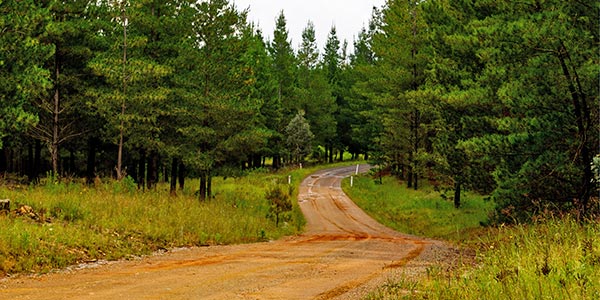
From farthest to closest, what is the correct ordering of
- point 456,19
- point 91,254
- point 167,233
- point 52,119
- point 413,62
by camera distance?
point 413,62 → point 52,119 → point 456,19 → point 167,233 → point 91,254

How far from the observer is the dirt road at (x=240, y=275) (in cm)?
729

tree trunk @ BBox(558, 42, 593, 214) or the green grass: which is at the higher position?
tree trunk @ BBox(558, 42, 593, 214)

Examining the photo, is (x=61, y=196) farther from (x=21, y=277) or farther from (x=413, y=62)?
(x=413, y=62)

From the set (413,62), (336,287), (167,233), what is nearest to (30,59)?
(167,233)

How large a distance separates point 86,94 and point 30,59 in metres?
7.59

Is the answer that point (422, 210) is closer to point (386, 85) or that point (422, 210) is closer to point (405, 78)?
point (405, 78)

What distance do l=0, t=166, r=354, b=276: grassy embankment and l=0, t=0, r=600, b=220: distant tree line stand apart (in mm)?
4544

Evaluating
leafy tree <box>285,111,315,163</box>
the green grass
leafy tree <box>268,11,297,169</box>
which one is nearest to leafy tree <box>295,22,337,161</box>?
leafy tree <box>268,11,297,169</box>

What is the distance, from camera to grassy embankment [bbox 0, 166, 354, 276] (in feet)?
31.8

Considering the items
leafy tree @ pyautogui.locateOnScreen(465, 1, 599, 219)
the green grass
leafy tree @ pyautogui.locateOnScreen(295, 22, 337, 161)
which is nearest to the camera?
leafy tree @ pyautogui.locateOnScreen(465, 1, 599, 219)

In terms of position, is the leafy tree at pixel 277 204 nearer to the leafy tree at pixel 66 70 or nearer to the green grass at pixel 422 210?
the green grass at pixel 422 210

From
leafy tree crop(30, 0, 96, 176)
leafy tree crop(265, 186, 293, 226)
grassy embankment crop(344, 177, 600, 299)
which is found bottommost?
leafy tree crop(265, 186, 293, 226)

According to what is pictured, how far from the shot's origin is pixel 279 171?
55.8 metres

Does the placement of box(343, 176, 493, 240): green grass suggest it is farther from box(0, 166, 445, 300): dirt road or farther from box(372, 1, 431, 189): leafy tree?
box(0, 166, 445, 300): dirt road
